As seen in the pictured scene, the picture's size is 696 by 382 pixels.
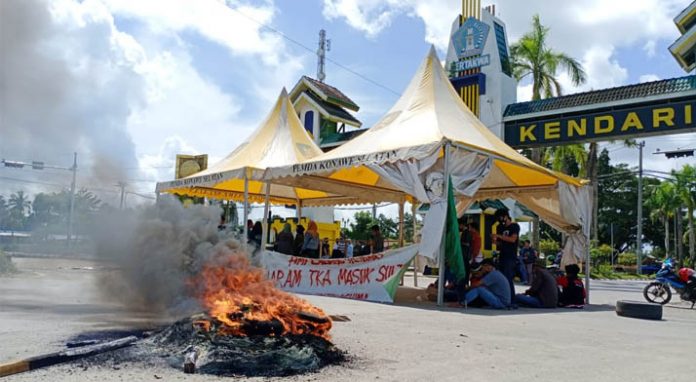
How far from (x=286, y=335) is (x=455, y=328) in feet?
9.95

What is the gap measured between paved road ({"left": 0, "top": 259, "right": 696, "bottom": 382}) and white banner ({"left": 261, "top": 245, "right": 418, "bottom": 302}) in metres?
0.74

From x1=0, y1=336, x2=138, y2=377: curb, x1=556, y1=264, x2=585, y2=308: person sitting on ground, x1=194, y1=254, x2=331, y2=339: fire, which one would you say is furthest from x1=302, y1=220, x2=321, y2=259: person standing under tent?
x1=0, y1=336, x2=138, y2=377: curb

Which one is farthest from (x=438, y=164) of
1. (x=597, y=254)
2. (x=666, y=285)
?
(x=597, y=254)

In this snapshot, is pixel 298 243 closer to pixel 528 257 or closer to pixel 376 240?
pixel 376 240

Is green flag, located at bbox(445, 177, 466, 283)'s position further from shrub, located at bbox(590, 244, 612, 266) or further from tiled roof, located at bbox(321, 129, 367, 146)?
shrub, located at bbox(590, 244, 612, 266)

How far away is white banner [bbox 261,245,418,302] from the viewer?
11125 millimetres

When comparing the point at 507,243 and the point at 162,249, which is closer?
the point at 162,249

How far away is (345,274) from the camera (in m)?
11.9

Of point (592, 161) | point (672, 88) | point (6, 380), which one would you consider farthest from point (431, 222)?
point (592, 161)

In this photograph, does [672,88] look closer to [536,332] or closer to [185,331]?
[536,332]

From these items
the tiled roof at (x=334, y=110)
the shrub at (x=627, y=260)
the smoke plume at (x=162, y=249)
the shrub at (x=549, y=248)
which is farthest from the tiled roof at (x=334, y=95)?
the shrub at (x=627, y=260)

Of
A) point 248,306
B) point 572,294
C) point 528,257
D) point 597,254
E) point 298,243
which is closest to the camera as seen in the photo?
point 248,306

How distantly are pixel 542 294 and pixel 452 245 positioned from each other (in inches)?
95.7

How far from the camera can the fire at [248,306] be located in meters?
5.32
